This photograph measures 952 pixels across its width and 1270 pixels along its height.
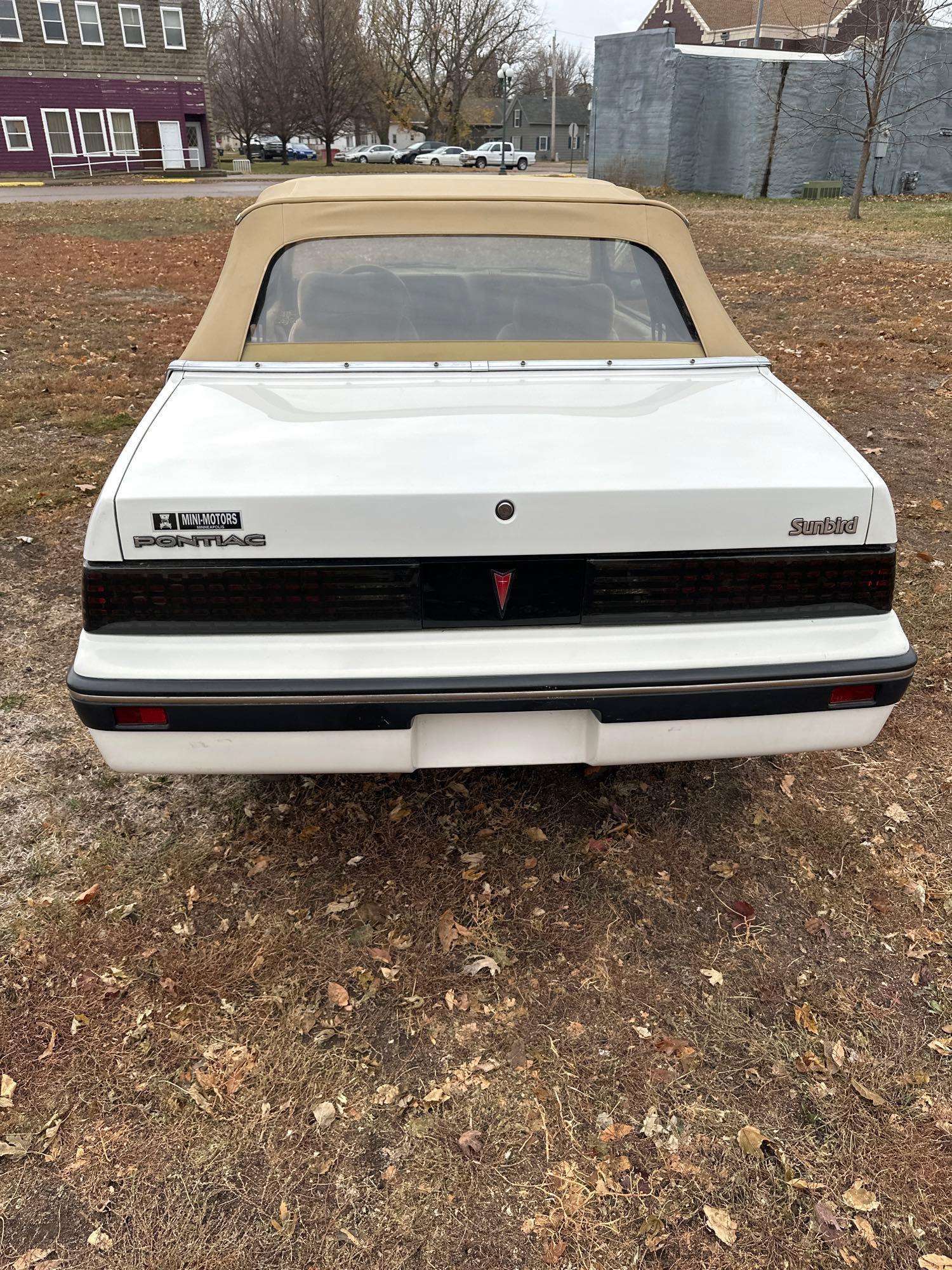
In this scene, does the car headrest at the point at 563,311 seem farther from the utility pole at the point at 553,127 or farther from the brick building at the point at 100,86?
the utility pole at the point at 553,127

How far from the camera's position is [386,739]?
2.32 m

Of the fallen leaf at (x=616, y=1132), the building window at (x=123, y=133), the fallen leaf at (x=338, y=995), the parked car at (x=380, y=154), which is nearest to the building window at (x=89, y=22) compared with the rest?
the building window at (x=123, y=133)

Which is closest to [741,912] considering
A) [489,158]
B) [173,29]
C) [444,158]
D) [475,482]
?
[475,482]

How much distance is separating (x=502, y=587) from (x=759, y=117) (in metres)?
27.9

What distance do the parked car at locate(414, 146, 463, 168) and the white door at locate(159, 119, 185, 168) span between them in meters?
15.0

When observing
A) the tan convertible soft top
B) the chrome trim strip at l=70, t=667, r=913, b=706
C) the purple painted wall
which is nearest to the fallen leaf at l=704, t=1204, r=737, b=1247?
the chrome trim strip at l=70, t=667, r=913, b=706

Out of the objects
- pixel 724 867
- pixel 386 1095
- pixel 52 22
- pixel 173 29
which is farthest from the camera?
pixel 173 29

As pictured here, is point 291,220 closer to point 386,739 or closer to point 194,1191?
point 386,739

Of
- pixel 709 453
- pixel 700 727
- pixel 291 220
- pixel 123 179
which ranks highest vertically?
pixel 291 220

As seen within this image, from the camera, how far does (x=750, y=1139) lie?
2.10 meters

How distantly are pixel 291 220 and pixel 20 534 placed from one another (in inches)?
110

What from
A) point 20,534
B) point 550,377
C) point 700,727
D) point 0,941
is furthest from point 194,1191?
point 20,534

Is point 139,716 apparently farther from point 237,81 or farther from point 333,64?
point 237,81

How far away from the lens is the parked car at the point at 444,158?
167 feet
